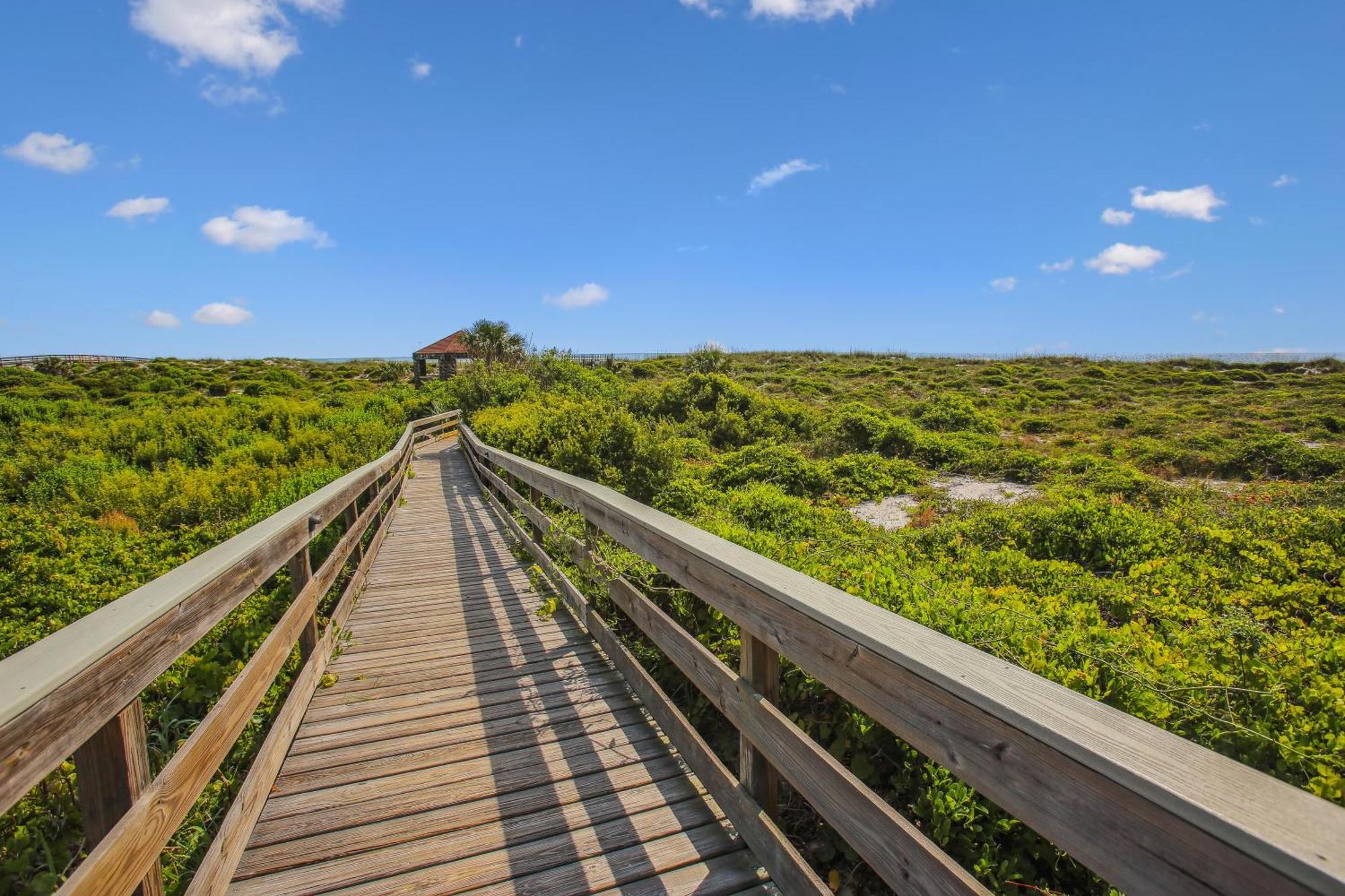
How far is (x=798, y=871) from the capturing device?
1863 mm

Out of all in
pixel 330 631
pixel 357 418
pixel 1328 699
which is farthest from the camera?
pixel 357 418

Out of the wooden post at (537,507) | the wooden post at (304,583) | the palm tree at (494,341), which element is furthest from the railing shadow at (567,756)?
the palm tree at (494,341)

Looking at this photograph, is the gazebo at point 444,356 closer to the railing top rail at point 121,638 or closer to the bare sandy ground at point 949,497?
the bare sandy ground at point 949,497

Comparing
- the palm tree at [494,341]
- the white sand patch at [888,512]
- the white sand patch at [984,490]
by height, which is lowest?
the white sand patch at [888,512]

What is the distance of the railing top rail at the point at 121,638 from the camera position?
1150mm

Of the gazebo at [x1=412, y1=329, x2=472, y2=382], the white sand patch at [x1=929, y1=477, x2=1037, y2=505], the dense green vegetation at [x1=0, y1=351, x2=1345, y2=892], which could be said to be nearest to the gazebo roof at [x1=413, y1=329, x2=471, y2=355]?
the gazebo at [x1=412, y1=329, x2=472, y2=382]

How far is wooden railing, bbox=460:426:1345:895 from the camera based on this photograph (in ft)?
2.54

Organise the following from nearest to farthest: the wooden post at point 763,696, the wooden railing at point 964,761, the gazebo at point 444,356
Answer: the wooden railing at point 964,761
the wooden post at point 763,696
the gazebo at point 444,356

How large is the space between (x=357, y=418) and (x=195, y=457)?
382 cm

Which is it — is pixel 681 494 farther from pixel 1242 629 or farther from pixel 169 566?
pixel 1242 629

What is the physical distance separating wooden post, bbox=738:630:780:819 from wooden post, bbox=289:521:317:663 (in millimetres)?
2372

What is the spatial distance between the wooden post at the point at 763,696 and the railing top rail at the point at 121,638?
1.58 metres

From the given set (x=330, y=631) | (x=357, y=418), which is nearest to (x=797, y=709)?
(x=330, y=631)

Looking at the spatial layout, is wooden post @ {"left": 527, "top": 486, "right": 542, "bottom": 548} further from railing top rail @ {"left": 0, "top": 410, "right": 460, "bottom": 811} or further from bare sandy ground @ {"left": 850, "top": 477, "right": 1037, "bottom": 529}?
bare sandy ground @ {"left": 850, "top": 477, "right": 1037, "bottom": 529}
